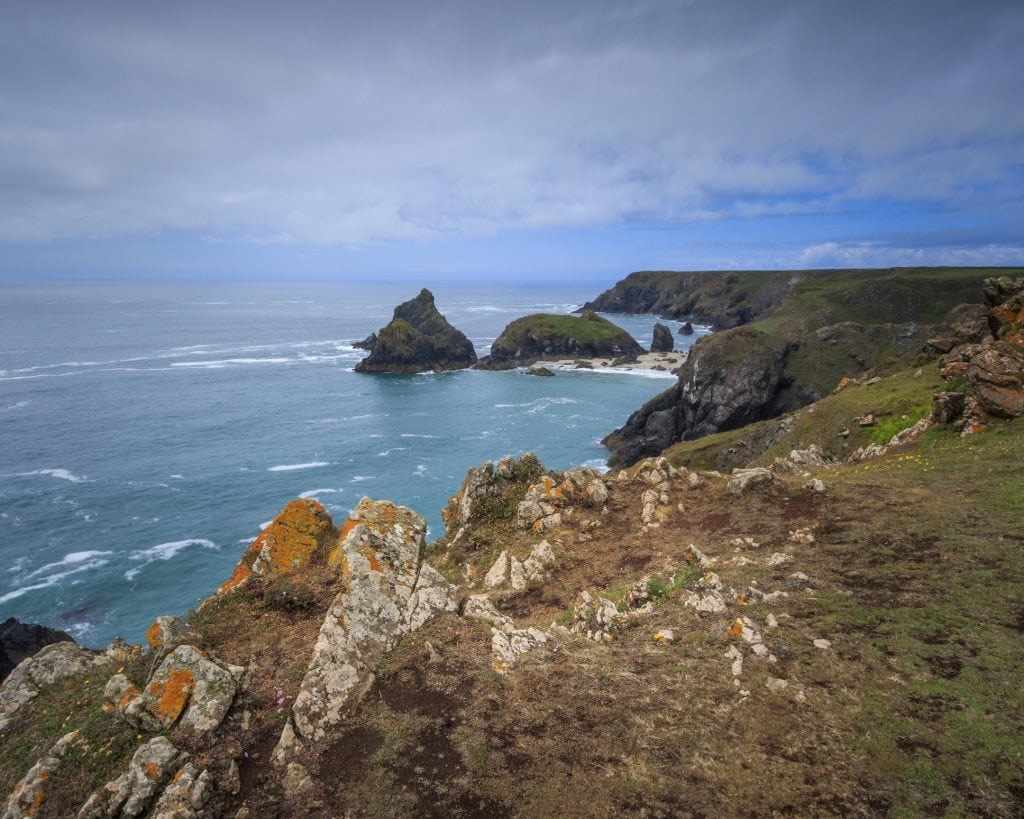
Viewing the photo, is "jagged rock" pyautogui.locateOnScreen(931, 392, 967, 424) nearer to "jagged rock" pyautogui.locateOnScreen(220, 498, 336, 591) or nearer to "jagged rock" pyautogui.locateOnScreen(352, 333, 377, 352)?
"jagged rock" pyautogui.locateOnScreen(220, 498, 336, 591)

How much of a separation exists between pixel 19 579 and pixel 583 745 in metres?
47.9

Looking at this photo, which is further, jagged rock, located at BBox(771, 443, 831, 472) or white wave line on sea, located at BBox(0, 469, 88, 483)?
white wave line on sea, located at BBox(0, 469, 88, 483)

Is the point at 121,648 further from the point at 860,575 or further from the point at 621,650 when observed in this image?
the point at 860,575

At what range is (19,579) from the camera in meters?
37.4

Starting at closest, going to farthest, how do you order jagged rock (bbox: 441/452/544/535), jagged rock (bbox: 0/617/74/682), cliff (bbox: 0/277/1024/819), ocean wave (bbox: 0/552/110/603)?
cliff (bbox: 0/277/1024/819), jagged rock (bbox: 441/452/544/535), jagged rock (bbox: 0/617/74/682), ocean wave (bbox: 0/552/110/603)

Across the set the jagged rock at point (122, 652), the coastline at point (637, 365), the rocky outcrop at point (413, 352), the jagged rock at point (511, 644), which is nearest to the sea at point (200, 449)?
the coastline at point (637, 365)

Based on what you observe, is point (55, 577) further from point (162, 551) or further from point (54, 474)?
point (54, 474)

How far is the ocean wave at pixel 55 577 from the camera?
1406 inches

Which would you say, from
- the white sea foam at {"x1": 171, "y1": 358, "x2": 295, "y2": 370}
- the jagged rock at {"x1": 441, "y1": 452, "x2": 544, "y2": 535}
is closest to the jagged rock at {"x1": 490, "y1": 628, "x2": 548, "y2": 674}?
the jagged rock at {"x1": 441, "y1": 452, "x2": 544, "y2": 535}

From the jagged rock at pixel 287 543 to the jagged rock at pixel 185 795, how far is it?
6.30 m

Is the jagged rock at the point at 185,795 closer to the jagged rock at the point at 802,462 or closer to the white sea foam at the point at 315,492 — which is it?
the jagged rock at the point at 802,462

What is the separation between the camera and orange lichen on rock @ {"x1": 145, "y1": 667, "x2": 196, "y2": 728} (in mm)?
8984

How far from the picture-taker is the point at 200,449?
6419 centimetres

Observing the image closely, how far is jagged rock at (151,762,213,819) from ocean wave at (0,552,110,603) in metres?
41.0
